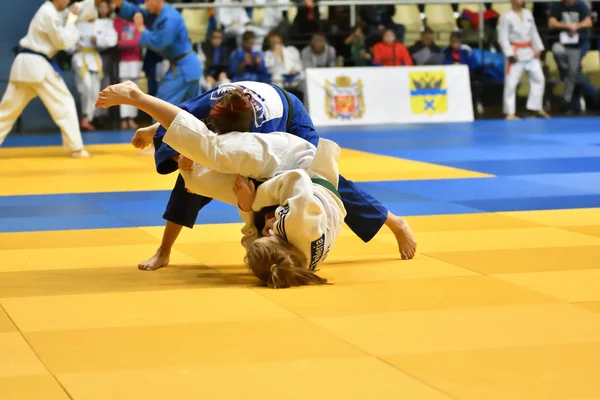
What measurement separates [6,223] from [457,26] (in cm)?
1355

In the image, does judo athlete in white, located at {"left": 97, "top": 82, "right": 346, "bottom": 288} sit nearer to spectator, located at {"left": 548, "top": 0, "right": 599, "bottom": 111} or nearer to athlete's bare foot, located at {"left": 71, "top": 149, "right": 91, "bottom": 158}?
athlete's bare foot, located at {"left": 71, "top": 149, "right": 91, "bottom": 158}

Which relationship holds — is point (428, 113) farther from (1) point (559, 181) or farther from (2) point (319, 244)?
(2) point (319, 244)

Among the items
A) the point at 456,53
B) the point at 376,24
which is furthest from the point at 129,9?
the point at 456,53

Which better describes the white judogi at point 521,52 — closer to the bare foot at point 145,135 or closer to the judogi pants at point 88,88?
the judogi pants at point 88,88

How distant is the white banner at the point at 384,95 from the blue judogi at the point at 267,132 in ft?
39.9

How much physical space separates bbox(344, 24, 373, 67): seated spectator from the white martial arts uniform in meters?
4.12

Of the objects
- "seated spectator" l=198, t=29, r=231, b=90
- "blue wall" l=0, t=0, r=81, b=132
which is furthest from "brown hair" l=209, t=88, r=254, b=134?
"blue wall" l=0, t=0, r=81, b=132

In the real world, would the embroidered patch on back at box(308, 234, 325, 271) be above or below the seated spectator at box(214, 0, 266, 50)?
above

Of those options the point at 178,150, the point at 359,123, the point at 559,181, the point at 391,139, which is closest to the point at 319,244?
the point at 178,150

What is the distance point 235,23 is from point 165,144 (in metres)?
13.1

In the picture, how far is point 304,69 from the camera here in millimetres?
18406

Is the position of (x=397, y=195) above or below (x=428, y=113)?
above

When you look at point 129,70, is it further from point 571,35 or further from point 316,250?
point 316,250

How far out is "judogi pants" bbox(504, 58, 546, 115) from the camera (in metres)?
19.4
